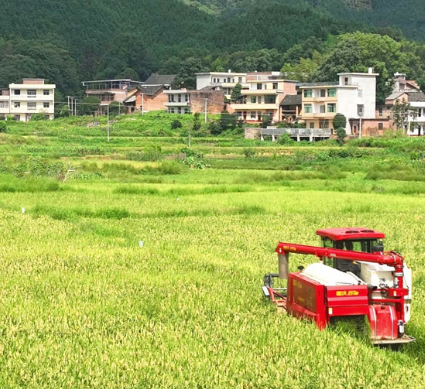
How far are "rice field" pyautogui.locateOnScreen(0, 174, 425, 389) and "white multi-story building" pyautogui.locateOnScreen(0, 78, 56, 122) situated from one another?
53251mm

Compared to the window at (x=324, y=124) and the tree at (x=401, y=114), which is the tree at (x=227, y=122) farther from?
the tree at (x=401, y=114)

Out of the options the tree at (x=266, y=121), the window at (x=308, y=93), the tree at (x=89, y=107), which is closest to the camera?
the window at (x=308, y=93)

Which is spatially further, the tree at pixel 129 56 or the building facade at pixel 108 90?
the tree at pixel 129 56

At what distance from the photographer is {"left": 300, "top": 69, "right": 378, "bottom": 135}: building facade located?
56.3 metres

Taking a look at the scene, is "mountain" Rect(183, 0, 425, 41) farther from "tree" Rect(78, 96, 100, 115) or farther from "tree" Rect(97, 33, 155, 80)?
"tree" Rect(78, 96, 100, 115)

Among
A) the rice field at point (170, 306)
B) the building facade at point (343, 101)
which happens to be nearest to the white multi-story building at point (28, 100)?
the building facade at point (343, 101)

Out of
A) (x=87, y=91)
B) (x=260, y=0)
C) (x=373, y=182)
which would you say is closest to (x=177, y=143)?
(x=373, y=182)

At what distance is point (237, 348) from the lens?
27.0 ft

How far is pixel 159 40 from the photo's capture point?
358 ft

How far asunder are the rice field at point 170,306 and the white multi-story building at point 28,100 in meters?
53.3

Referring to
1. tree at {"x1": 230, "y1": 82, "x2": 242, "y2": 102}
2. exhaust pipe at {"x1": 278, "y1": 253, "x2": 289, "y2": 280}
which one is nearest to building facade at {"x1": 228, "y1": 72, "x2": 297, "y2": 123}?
tree at {"x1": 230, "y1": 82, "x2": 242, "y2": 102}

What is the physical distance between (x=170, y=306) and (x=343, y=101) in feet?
159

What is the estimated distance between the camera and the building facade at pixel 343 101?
5634 centimetres

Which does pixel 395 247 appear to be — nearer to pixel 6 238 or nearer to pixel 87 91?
pixel 6 238
